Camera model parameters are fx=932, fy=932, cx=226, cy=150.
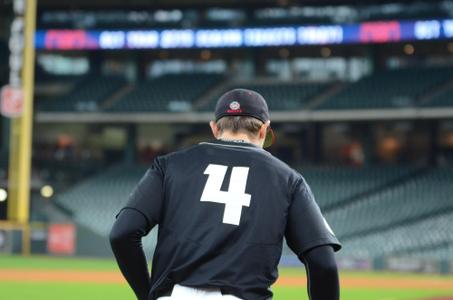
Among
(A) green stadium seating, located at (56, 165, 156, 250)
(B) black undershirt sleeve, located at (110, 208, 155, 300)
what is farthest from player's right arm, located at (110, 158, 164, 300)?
(A) green stadium seating, located at (56, 165, 156, 250)

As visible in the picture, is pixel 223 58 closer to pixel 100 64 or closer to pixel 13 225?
pixel 100 64

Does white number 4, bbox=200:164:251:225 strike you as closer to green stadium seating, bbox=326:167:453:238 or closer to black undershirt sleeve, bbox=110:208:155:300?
black undershirt sleeve, bbox=110:208:155:300

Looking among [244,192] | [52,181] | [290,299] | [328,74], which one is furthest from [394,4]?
[244,192]

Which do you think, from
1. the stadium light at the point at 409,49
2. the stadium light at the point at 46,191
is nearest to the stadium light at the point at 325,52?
the stadium light at the point at 409,49

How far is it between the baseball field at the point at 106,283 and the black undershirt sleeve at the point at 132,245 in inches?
537

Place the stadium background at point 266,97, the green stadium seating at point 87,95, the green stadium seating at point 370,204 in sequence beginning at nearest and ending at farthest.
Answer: the green stadium seating at point 370,204
the stadium background at point 266,97
the green stadium seating at point 87,95

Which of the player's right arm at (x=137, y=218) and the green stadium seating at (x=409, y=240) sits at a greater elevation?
the green stadium seating at (x=409, y=240)

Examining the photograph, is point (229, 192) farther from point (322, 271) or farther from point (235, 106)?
point (322, 271)

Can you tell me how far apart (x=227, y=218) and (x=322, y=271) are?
0.43 metres

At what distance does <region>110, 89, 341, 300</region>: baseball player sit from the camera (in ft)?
12.3

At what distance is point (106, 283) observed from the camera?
69.2 feet

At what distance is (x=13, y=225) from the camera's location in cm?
3141

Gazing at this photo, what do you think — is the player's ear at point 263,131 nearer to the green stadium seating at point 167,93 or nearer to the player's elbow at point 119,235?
the player's elbow at point 119,235

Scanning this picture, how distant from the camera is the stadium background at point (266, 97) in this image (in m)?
32.3
